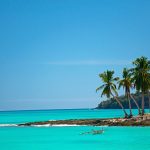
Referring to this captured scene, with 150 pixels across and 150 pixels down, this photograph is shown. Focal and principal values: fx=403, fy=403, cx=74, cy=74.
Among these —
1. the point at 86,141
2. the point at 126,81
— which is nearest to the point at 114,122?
the point at 126,81

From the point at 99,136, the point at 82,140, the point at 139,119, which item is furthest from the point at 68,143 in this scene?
the point at 139,119

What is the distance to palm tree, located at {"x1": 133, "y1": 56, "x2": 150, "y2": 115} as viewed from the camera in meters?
68.5

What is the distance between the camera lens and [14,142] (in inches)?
2030

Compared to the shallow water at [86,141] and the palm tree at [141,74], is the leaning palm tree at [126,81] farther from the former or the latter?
the shallow water at [86,141]

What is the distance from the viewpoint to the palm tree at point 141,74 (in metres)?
68.5

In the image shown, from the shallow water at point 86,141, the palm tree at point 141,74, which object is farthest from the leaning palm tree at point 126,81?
the shallow water at point 86,141

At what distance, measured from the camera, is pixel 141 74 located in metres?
68.6

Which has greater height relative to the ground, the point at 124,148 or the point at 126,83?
the point at 126,83

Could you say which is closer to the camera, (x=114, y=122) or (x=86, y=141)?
(x=86, y=141)

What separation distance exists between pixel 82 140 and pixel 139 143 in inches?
328

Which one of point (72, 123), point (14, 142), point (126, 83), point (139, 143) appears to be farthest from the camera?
point (72, 123)

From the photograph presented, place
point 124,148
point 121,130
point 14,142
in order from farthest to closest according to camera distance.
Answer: point 121,130, point 14,142, point 124,148

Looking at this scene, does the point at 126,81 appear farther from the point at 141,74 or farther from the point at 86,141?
the point at 86,141

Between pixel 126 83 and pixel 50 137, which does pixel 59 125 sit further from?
pixel 50 137
